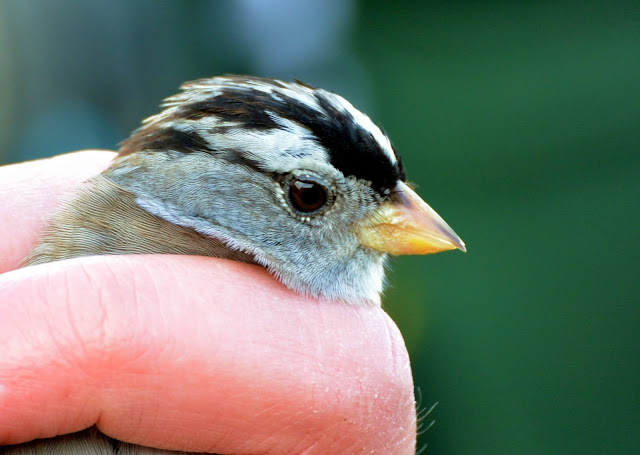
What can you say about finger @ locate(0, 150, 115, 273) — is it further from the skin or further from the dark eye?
the dark eye

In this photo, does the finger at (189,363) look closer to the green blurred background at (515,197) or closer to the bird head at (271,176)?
the bird head at (271,176)

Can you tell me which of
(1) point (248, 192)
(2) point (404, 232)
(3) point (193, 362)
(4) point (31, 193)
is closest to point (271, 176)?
(1) point (248, 192)

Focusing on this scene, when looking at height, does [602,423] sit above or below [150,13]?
below

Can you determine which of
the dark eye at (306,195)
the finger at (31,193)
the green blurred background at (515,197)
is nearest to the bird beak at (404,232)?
the dark eye at (306,195)

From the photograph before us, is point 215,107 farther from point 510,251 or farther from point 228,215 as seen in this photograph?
point 510,251

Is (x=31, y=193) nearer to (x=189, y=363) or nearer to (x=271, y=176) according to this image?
(x=271, y=176)

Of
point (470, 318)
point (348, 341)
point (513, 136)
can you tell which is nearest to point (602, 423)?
point (470, 318)

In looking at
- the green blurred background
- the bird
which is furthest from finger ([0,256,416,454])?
the green blurred background
